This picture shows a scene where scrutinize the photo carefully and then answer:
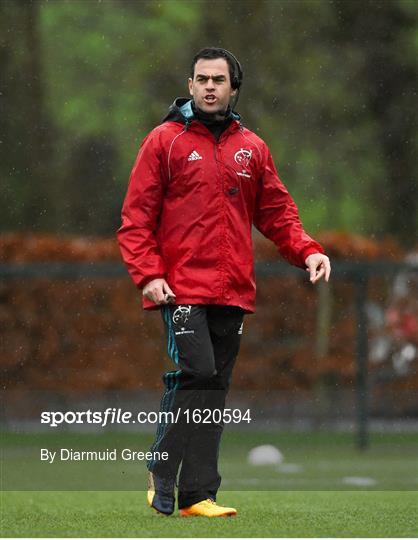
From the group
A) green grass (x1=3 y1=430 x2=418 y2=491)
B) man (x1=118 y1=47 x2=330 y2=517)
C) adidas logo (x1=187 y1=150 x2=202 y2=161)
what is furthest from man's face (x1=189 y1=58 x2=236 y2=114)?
green grass (x1=3 y1=430 x2=418 y2=491)

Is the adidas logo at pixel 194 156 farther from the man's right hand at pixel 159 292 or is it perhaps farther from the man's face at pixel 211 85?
the man's right hand at pixel 159 292

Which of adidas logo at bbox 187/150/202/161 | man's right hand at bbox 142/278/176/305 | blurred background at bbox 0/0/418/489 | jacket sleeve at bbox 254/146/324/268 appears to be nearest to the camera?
man's right hand at bbox 142/278/176/305

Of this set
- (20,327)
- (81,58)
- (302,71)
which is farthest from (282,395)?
(81,58)

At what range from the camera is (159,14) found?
59.0 ft

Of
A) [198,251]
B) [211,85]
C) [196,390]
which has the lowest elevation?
[196,390]

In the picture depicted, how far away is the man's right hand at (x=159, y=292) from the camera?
6156 millimetres

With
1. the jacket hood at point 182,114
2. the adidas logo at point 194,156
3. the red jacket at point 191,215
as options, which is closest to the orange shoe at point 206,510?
the red jacket at point 191,215

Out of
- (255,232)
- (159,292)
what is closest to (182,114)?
(159,292)

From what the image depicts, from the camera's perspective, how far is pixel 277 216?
661cm

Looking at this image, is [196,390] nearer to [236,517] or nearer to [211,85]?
[236,517]

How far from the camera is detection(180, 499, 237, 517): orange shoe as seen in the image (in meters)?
6.42

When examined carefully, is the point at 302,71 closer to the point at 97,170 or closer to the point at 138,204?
the point at 97,170

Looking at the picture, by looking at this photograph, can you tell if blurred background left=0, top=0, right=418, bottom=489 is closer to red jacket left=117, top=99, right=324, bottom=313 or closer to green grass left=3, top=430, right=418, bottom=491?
green grass left=3, top=430, right=418, bottom=491

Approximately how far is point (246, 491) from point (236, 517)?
6.43 ft
